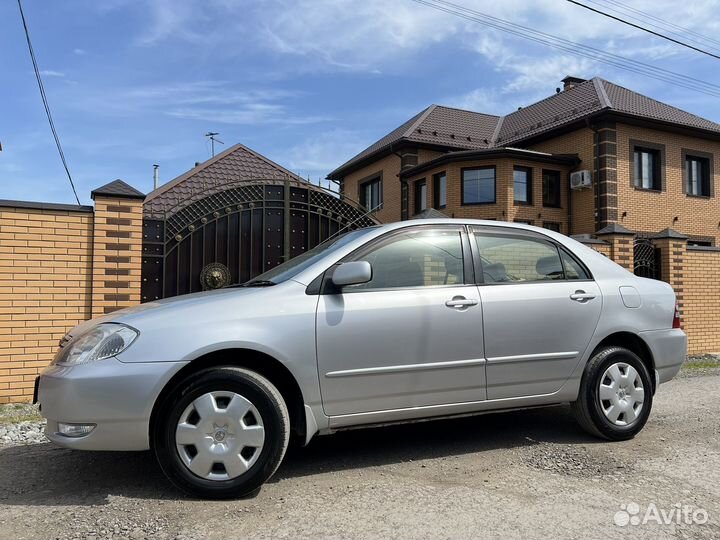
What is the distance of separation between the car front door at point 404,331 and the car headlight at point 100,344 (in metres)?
1.07

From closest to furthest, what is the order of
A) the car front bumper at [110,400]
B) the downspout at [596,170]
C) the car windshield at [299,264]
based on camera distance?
the car front bumper at [110,400] < the car windshield at [299,264] < the downspout at [596,170]

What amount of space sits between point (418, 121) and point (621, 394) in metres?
19.1

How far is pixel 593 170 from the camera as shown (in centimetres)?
1766

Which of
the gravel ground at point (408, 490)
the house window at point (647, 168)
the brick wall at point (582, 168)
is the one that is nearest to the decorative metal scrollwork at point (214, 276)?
the gravel ground at point (408, 490)

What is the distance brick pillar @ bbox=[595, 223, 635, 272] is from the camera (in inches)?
360

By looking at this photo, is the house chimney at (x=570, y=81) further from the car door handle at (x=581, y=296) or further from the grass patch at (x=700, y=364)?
the car door handle at (x=581, y=296)

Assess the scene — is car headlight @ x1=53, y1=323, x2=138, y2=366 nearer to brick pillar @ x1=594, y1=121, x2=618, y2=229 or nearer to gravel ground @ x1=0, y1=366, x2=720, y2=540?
gravel ground @ x1=0, y1=366, x2=720, y2=540

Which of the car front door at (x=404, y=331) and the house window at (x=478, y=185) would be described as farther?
the house window at (x=478, y=185)

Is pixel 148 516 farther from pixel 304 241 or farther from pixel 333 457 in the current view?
pixel 304 241

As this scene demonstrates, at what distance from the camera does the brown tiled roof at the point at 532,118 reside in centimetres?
1822

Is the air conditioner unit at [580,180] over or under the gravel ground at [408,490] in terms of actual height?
over

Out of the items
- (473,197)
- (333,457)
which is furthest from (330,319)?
(473,197)

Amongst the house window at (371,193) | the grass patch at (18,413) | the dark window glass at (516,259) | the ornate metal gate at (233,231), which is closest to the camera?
the dark window glass at (516,259)

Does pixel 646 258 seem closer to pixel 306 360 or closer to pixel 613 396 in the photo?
pixel 613 396
